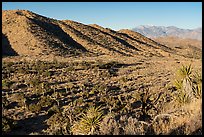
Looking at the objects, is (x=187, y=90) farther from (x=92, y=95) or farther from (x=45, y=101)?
(x=92, y=95)

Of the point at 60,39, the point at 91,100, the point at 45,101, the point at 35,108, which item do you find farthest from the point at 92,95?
the point at 60,39

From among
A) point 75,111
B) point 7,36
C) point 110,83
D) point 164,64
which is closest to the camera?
point 75,111

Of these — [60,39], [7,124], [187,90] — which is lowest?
[7,124]

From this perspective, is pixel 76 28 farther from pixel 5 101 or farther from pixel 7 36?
pixel 5 101

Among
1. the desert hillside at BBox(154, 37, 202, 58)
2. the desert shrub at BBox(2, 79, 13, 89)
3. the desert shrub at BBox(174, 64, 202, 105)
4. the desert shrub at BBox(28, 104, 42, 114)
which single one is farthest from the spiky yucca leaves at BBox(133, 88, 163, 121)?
the desert hillside at BBox(154, 37, 202, 58)

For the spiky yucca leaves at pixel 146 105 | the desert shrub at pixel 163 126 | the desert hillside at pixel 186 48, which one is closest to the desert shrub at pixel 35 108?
the spiky yucca leaves at pixel 146 105

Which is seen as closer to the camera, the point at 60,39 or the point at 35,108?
the point at 35,108

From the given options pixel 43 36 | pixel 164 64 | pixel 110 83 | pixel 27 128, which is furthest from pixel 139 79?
pixel 43 36

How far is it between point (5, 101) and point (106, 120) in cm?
1337

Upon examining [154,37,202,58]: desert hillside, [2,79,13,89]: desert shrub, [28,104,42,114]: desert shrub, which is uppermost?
[154,37,202,58]: desert hillside

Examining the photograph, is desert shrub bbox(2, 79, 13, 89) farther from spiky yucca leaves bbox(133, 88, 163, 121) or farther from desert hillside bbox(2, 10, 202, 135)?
spiky yucca leaves bbox(133, 88, 163, 121)

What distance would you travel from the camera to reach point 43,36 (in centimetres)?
5309

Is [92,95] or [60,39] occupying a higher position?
[60,39]

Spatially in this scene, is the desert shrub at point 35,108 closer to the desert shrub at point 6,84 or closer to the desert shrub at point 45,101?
the desert shrub at point 45,101
